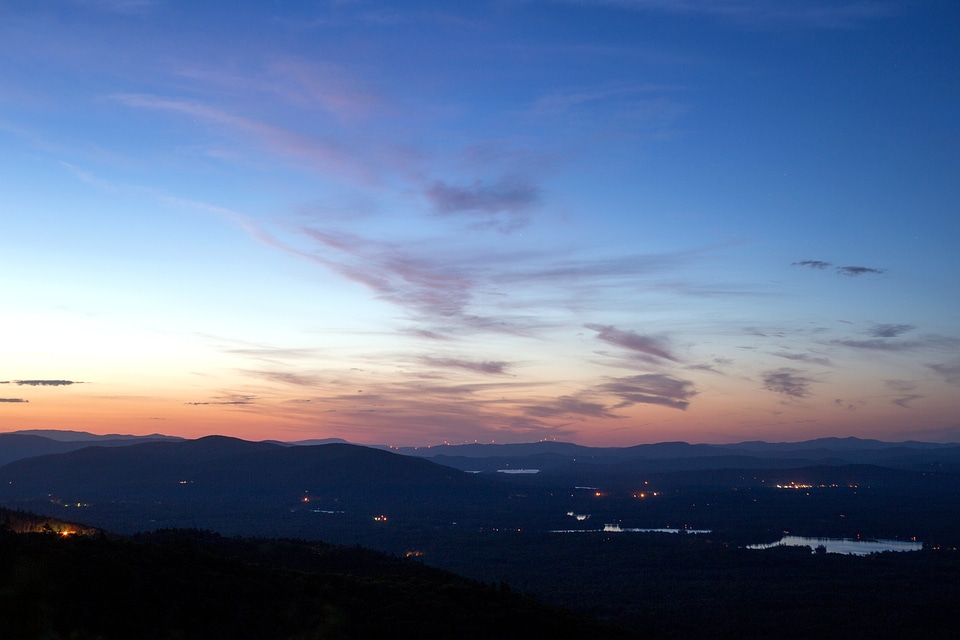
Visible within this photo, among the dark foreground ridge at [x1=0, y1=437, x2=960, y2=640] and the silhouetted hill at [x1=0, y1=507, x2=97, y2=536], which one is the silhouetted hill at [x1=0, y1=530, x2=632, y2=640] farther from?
the silhouetted hill at [x1=0, y1=507, x2=97, y2=536]

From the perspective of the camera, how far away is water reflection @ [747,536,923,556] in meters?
157

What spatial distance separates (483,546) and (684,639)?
271ft

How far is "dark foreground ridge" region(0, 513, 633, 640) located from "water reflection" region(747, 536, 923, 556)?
410 ft

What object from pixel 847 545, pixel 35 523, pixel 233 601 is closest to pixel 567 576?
pixel 35 523

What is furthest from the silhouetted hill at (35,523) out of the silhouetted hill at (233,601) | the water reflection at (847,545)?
the water reflection at (847,545)

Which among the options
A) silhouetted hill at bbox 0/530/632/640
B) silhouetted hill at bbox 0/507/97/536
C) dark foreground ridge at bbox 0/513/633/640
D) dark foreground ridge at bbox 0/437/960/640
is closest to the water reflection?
dark foreground ridge at bbox 0/437/960/640

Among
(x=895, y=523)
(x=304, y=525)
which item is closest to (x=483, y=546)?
(x=304, y=525)

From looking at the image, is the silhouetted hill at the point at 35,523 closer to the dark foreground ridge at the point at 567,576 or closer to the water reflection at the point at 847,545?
the dark foreground ridge at the point at 567,576

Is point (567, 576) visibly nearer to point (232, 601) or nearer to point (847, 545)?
point (847, 545)

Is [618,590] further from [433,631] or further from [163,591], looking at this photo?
[163,591]

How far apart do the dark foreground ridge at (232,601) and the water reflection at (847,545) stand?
410 ft

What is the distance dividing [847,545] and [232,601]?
164 meters

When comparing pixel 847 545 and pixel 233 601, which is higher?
pixel 233 601

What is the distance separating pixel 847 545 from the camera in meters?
169
